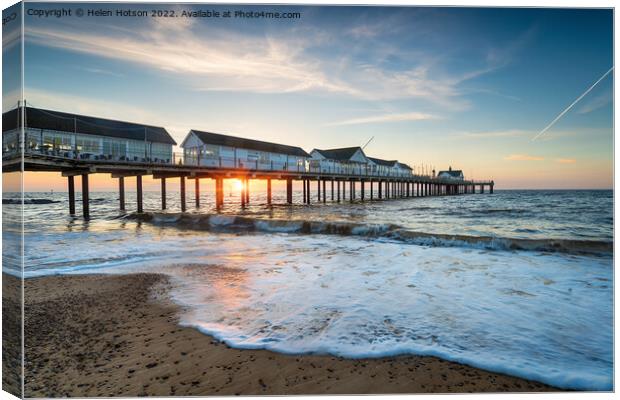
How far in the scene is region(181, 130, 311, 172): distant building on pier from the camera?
22.2m

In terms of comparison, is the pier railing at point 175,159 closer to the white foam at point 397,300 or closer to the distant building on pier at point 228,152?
the distant building on pier at point 228,152

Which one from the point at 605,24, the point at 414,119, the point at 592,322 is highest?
the point at 605,24

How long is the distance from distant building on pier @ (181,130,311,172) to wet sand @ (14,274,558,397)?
57.1 ft

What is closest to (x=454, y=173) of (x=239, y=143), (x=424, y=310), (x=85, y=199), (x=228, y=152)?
(x=239, y=143)

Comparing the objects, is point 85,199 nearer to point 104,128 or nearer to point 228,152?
point 104,128

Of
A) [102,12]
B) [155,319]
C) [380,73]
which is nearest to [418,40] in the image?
[380,73]

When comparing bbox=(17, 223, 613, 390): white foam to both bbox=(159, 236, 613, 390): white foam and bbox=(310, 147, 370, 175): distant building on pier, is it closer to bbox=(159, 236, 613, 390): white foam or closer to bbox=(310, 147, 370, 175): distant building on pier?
bbox=(159, 236, 613, 390): white foam

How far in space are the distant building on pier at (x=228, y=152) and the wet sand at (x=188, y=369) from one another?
57.1 ft

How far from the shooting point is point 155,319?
362 cm

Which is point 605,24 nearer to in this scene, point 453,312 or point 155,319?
point 453,312

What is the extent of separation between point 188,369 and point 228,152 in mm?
21926

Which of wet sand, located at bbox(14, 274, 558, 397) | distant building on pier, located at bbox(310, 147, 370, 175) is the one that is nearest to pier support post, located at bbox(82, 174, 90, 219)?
wet sand, located at bbox(14, 274, 558, 397)

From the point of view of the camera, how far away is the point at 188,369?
2564mm

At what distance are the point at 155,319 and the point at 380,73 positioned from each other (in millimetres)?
3769
